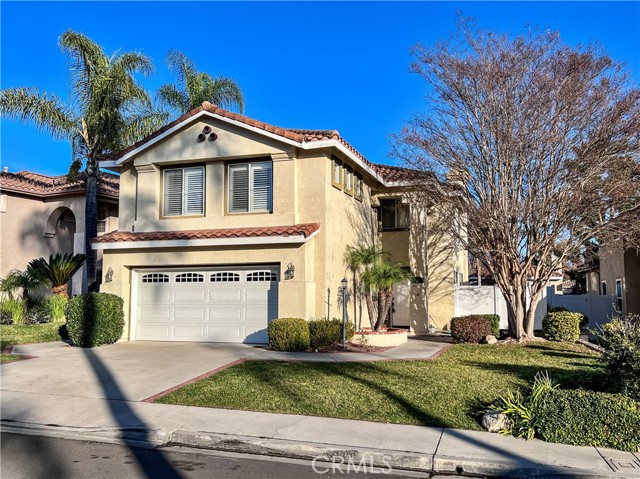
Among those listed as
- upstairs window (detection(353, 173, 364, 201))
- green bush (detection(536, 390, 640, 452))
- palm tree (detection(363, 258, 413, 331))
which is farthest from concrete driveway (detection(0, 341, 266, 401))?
upstairs window (detection(353, 173, 364, 201))

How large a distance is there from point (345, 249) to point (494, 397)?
895 cm

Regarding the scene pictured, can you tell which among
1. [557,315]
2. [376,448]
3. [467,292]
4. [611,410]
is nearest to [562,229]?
[557,315]

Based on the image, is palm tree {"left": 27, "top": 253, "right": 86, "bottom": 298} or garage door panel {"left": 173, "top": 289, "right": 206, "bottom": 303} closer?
garage door panel {"left": 173, "top": 289, "right": 206, "bottom": 303}

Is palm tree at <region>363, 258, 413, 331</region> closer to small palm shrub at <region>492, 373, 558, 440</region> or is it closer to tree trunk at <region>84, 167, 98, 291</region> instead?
small palm shrub at <region>492, 373, 558, 440</region>

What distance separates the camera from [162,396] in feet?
30.1

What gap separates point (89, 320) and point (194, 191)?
15.4 ft

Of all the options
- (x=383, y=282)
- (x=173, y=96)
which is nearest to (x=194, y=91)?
(x=173, y=96)

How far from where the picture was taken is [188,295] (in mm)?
16000

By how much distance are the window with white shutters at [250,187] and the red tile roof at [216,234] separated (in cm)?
85

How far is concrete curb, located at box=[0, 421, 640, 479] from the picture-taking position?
5.97 m

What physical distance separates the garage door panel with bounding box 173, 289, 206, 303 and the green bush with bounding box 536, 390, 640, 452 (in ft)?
35.5

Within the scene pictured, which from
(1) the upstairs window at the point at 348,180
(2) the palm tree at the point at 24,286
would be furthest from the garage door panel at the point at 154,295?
(1) the upstairs window at the point at 348,180

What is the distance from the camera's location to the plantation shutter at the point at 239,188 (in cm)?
1591

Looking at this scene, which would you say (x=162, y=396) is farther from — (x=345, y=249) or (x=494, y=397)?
(x=345, y=249)
